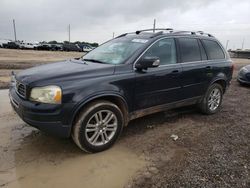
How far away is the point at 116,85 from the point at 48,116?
111cm

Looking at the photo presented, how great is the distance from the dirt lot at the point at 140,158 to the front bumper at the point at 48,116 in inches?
20.1

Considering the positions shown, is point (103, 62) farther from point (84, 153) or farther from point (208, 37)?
point (208, 37)

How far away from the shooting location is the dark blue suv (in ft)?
11.0

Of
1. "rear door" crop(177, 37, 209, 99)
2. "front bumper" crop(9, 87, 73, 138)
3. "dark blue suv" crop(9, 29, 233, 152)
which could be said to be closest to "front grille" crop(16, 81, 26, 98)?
"dark blue suv" crop(9, 29, 233, 152)

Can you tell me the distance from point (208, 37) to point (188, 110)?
1.79m

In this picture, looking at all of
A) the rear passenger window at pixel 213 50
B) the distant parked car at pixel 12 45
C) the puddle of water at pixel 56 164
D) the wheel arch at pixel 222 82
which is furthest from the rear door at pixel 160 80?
the distant parked car at pixel 12 45

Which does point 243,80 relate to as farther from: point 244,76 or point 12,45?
point 12,45

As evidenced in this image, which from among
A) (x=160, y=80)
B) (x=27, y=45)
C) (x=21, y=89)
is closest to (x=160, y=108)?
(x=160, y=80)

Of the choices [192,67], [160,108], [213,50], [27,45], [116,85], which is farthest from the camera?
[27,45]

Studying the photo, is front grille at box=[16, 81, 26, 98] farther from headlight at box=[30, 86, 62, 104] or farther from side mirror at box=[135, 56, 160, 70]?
side mirror at box=[135, 56, 160, 70]

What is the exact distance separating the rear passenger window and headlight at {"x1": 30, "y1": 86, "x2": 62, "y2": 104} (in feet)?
11.9

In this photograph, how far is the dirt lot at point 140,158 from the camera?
3133 millimetres

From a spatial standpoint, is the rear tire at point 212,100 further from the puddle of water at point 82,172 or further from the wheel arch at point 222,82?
the puddle of water at point 82,172

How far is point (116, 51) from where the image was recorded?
14.9 feet
